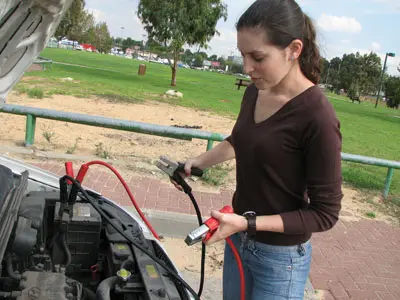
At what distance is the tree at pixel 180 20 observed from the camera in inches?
877

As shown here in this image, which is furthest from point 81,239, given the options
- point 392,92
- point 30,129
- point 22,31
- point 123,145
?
point 392,92

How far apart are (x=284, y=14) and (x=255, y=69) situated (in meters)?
0.24

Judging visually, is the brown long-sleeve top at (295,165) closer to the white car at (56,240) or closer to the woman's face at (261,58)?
the woman's face at (261,58)

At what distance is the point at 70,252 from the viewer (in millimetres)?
2406

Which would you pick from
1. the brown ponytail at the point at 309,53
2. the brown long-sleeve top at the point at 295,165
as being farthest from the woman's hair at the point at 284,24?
the brown long-sleeve top at the point at 295,165

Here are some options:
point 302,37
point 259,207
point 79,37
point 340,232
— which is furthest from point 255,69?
point 79,37

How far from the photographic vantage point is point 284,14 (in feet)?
5.65

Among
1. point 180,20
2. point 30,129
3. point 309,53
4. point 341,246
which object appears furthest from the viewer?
point 180,20

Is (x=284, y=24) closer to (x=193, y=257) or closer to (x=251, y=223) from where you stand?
(x=251, y=223)

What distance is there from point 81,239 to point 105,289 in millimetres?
584

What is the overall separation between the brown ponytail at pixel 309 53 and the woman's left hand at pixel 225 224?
0.69 meters

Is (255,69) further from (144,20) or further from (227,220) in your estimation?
(144,20)

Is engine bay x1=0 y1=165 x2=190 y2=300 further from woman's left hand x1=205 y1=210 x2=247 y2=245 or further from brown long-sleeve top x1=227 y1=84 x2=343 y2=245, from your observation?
brown long-sleeve top x1=227 y1=84 x2=343 y2=245

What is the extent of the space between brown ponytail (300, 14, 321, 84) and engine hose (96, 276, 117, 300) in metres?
1.28
